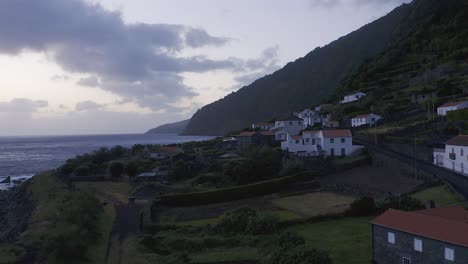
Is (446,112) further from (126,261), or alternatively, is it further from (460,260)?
(126,261)

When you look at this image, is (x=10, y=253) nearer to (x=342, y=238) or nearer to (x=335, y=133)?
(x=342, y=238)

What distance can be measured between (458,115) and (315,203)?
29136 mm

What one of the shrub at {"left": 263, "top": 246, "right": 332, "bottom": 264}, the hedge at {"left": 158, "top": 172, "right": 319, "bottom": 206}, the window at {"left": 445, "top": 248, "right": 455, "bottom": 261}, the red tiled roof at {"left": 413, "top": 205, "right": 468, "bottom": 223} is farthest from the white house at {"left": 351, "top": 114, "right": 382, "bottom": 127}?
the window at {"left": 445, "top": 248, "right": 455, "bottom": 261}

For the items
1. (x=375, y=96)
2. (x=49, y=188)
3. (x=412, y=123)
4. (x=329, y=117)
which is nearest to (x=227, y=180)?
(x=49, y=188)

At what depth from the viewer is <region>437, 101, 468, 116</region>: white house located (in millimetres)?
58812

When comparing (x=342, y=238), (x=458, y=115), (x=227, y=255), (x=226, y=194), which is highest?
(x=458, y=115)

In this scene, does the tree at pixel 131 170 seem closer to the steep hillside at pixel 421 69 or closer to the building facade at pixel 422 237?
the steep hillside at pixel 421 69

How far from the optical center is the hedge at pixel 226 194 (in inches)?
1679

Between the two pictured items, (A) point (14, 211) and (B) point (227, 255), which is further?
(A) point (14, 211)

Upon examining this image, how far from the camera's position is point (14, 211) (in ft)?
161

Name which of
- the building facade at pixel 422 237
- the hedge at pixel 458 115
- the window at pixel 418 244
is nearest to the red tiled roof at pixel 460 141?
the hedge at pixel 458 115

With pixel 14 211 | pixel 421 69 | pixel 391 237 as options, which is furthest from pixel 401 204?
pixel 421 69

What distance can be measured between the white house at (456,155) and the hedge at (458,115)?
1366cm

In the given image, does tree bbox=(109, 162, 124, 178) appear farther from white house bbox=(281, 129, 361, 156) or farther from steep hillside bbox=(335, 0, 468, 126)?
steep hillside bbox=(335, 0, 468, 126)
